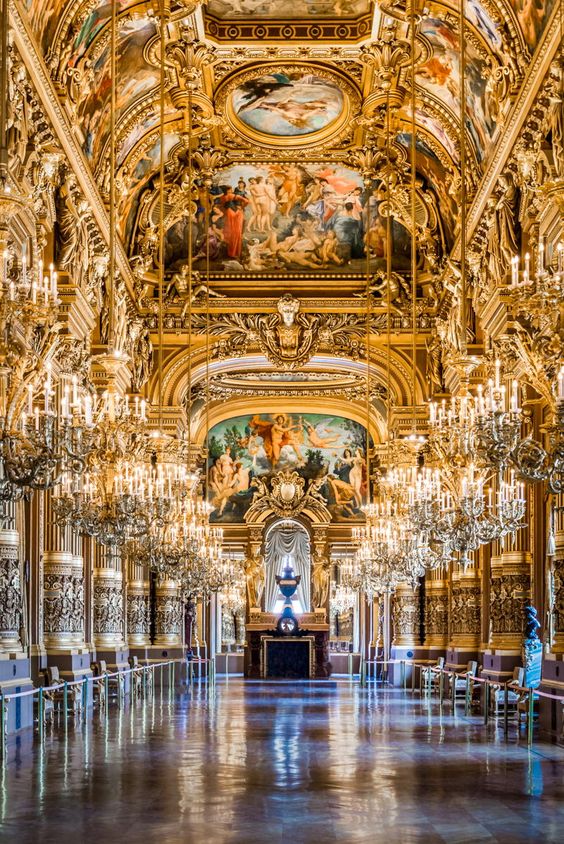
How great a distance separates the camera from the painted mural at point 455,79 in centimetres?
2319

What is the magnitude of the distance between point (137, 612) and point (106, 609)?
593cm

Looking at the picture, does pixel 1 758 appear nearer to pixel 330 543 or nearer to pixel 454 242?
pixel 454 242

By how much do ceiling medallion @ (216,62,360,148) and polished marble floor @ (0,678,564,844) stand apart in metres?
12.6

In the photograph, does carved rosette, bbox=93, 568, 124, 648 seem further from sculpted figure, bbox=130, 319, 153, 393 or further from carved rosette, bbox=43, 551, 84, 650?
carved rosette, bbox=43, 551, 84, 650

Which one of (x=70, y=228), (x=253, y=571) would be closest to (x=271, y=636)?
→ (x=253, y=571)

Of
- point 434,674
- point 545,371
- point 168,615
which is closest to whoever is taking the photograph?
point 545,371

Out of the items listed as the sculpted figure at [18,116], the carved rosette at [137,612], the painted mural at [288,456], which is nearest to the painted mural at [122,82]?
the sculpted figure at [18,116]

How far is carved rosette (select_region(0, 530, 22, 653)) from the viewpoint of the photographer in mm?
18703

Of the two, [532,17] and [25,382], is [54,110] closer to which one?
[532,17]

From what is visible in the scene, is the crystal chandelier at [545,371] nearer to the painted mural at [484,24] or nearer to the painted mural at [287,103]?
the painted mural at [484,24]

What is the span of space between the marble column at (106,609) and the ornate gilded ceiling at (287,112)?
690cm

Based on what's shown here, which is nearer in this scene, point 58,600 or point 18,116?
point 18,116

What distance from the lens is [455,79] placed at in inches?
971

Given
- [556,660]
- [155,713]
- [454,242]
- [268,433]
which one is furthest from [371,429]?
[556,660]
